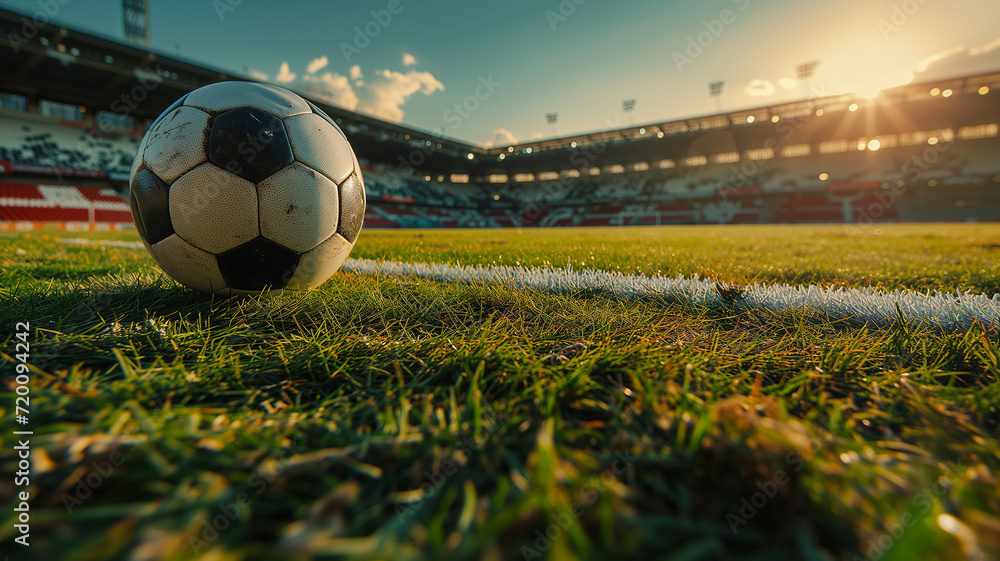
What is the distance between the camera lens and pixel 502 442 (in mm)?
752

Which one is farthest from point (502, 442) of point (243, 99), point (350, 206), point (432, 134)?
point (432, 134)

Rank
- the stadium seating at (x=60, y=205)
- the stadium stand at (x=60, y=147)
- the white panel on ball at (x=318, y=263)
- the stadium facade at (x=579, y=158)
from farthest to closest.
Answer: the stadium stand at (x=60, y=147)
the stadium facade at (x=579, y=158)
the stadium seating at (x=60, y=205)
the white panel on ball at (x=318, y=263)

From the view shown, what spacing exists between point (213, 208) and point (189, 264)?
11.7 inches

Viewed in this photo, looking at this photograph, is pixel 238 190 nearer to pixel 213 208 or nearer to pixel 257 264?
pixel 213 208

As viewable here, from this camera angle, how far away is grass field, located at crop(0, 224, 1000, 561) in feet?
1.68

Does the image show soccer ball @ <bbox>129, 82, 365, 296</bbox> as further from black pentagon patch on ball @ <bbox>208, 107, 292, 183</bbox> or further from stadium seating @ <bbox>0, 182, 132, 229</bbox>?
stadium seating @ <bbox>0, 182, 132, 229</bbox>

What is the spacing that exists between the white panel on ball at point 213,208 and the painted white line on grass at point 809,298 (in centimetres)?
120

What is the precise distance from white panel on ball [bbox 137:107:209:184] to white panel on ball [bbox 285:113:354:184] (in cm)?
34

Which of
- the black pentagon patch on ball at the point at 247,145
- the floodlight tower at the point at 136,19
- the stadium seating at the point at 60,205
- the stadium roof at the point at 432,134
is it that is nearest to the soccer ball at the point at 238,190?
the black pentagon patch on ball at the point at 247,145

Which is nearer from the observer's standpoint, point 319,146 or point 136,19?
point 319,146

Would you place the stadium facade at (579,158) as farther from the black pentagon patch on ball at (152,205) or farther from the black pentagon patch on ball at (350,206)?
the black pentagon patch on ball at (350,206)

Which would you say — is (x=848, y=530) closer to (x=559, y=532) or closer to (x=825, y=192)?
(x=559, y=532)

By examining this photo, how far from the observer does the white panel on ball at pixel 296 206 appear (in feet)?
5.73

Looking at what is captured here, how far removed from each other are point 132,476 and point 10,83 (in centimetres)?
3830
